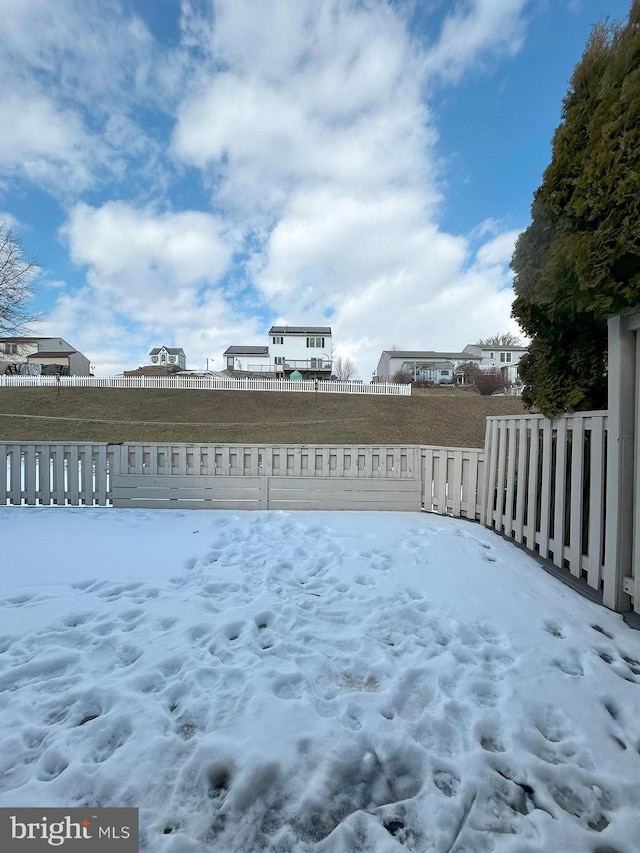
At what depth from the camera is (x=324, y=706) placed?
5.42 ft

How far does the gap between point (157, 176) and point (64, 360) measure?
42430 millimetres

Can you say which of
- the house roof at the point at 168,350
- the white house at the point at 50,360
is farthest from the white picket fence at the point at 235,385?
the house roof at the point at 168,350

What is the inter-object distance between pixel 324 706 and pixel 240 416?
19300 mm

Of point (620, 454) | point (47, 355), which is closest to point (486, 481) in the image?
point (620, 454)

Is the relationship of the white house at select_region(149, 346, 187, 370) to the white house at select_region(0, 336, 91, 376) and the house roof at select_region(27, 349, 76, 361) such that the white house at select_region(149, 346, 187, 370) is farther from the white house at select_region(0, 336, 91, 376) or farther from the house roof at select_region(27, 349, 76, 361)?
the house roof at select_region(27, 349, 76, 361)

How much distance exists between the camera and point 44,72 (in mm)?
8055

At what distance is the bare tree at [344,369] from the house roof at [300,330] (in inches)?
184

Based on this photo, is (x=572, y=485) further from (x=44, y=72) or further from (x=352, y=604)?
(x=44, y=72)

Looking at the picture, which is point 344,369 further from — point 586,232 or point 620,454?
point 620,454

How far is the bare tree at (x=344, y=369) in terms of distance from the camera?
160 feet

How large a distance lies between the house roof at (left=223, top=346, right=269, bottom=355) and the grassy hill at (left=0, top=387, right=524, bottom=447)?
24167 millimetres

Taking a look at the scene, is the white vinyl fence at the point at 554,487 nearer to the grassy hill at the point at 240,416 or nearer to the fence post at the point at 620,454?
the fence post at the point at 620,454

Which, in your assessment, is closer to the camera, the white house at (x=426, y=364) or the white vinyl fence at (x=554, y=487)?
the white vinyl fence at (x=554, y=487)

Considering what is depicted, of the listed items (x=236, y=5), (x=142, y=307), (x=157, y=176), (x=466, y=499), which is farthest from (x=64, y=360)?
(x=466, y=499)
